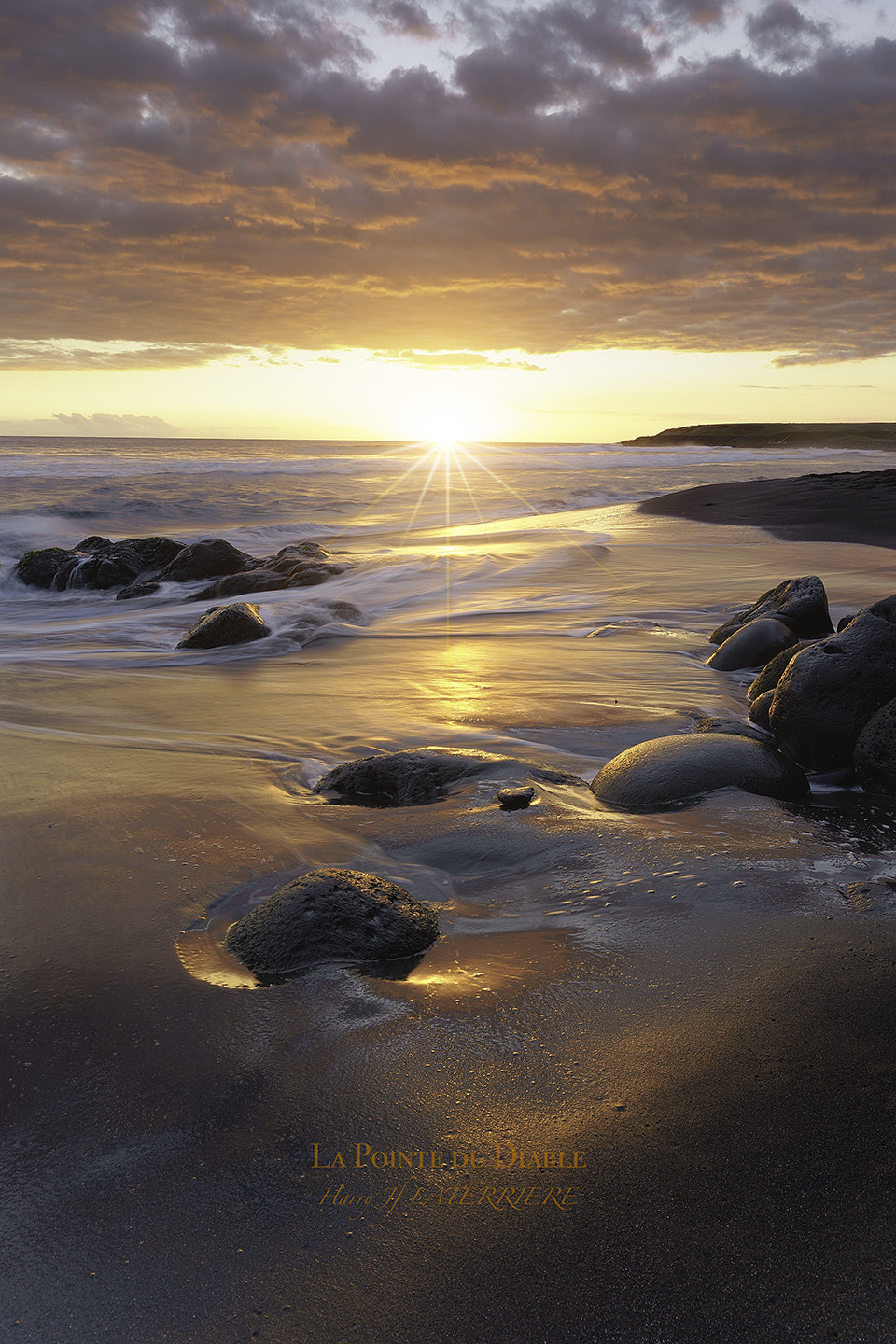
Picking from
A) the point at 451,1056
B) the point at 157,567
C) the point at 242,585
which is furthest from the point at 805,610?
the point at 157,567

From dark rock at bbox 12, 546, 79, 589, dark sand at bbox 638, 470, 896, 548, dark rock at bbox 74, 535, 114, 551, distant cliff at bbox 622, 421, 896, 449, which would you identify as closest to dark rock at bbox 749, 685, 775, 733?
dark sand at bbox 638, 470, 896, 548

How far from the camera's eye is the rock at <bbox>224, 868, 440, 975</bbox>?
8.46 ft

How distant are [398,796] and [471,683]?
2.30 meters

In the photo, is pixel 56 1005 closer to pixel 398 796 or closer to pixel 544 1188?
pixel 544 1188

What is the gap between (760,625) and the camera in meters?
6.29

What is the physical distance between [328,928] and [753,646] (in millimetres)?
4549

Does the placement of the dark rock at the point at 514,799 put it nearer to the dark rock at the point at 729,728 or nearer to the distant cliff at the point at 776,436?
the dark rock at the point at 729,728

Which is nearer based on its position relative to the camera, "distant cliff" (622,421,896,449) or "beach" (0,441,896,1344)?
"beach" (0,441,896,1344)

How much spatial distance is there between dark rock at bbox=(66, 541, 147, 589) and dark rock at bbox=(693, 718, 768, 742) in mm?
10416

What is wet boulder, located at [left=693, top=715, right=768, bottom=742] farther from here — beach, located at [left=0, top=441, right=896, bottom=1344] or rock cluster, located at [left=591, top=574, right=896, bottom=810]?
beach, located at [left=0, top=441, right=896, bottom=1344]

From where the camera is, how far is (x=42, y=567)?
13172mm

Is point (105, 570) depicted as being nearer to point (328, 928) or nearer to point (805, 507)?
point (328, 928)

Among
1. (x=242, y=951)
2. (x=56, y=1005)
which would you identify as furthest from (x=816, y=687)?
(x=56, y=1005)

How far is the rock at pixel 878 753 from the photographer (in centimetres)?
383
